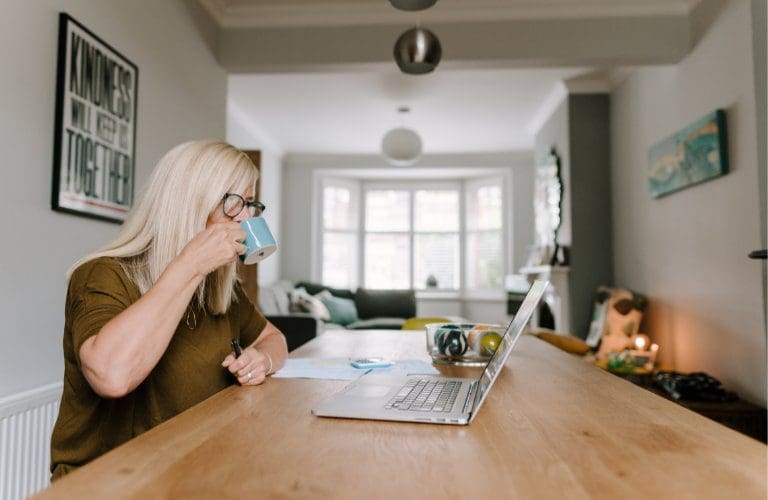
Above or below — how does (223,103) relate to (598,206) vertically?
above

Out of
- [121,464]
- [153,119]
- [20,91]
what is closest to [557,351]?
[121,464]

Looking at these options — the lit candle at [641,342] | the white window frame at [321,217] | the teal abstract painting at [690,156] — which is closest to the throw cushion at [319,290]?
the white window frame at [321,217]

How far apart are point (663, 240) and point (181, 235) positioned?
3.69 m

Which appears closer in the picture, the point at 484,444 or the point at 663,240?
the point at 484,444

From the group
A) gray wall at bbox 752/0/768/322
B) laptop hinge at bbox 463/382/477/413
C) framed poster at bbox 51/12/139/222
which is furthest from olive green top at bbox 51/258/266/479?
gray wall at bbox 752/0/768/322

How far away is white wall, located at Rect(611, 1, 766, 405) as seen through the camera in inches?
115

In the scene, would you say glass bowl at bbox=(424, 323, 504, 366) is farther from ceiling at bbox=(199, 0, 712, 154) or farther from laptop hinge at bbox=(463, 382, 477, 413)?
ceiling at bbox=(199, 0, 712, 154)

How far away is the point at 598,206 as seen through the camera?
4.96m

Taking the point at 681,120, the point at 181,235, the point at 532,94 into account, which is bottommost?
the point at 181,235

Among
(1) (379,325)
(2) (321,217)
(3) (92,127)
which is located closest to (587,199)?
(1) (379,325)

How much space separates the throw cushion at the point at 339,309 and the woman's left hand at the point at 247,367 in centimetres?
556

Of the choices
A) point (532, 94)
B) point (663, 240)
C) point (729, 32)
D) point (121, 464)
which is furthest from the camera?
point (532, 94)

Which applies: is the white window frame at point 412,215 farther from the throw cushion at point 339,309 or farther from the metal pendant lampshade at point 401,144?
the metal pendant lampshade at point 401,144

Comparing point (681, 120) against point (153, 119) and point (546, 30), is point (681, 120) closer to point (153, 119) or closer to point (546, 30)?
point (546, 30)
